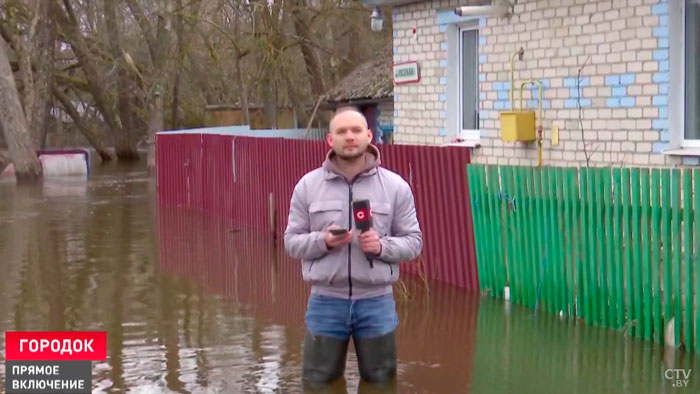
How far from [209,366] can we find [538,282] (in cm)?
325

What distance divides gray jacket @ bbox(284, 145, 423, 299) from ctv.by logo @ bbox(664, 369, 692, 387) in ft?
6.73

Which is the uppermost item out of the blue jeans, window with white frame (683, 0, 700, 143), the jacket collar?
window with white frame (683, 0, 700, 143)

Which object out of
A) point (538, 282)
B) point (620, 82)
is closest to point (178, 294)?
point (538, 282)

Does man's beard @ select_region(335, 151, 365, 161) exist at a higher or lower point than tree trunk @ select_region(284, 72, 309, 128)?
lower

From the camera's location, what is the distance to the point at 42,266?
528 inches

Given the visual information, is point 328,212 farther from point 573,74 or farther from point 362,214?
point 573,74

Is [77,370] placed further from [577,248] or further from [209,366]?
[577,248]

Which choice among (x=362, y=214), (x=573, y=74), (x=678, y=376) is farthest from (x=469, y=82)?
(x=362, y=214)

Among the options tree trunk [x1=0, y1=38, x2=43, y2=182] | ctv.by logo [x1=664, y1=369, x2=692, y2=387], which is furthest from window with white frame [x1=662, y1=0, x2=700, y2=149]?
tree trunk [x1=0, y1=38, x2=43, y2=182]

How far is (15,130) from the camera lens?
105 ft

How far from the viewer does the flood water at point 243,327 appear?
25.1ft

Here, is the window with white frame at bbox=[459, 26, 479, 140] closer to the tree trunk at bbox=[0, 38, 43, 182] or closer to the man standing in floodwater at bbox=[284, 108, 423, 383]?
the man standing in floodwater at bbox=[284, 108, 423, 383]

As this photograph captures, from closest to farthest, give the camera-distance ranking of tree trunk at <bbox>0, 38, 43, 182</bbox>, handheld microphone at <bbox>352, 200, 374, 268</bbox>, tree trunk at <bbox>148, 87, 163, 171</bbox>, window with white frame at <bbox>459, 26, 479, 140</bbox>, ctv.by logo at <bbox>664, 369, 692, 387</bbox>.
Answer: handheld microphone at <bbox>352, 200, 374, 268</bbox> → ctv.by logo at <bbox>664, 369, 692, 387</bbox> → window with white frame at <bbox>459, 26, 479, 140</bbox> → tree trunk at <bbox>0, 38, 43, 182</bbox> → tree trunk at <bbox>148, 87, 163, 171</bbox>

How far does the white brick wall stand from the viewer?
10969mm
